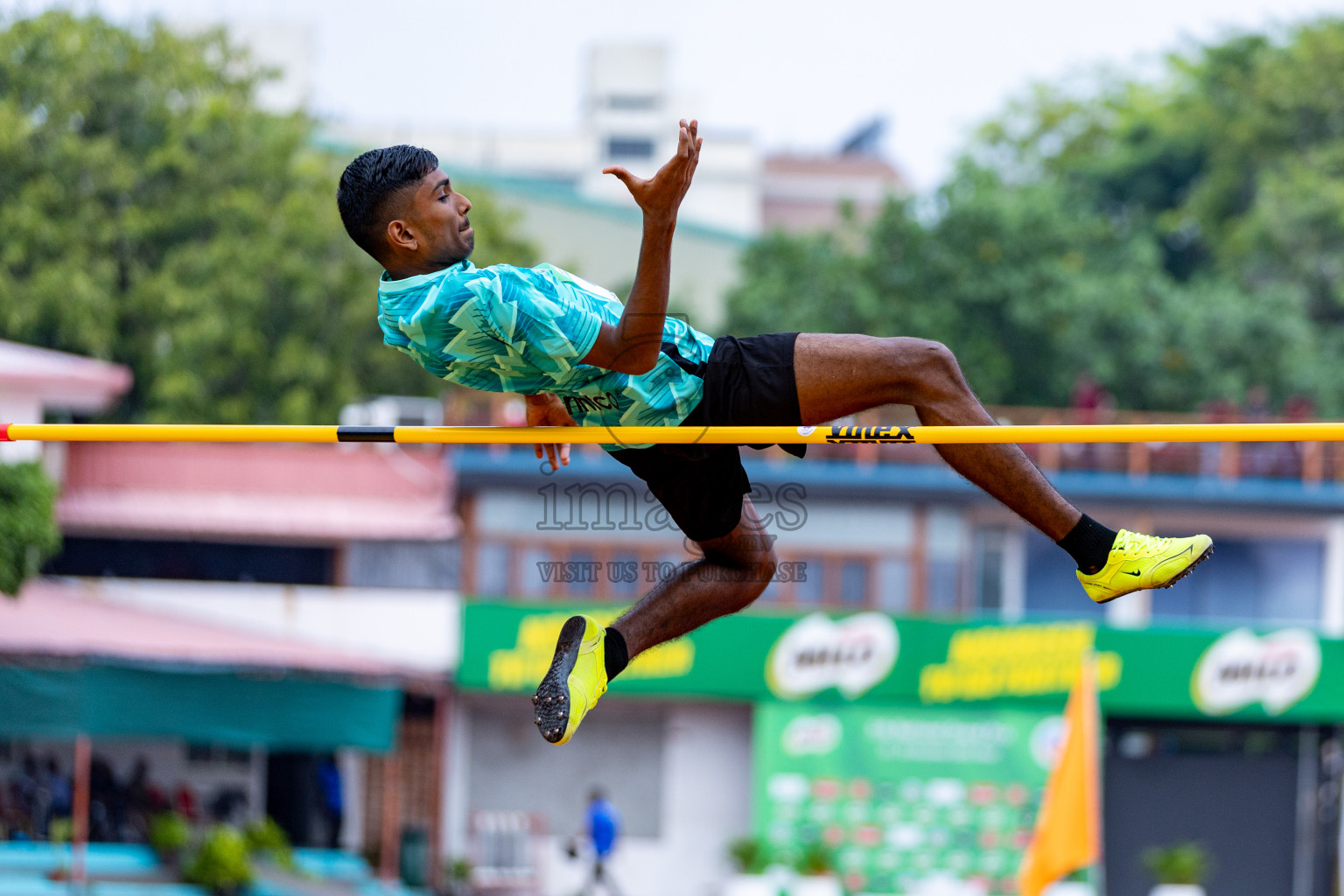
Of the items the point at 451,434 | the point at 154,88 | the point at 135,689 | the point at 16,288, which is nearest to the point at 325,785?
the point at 135,689

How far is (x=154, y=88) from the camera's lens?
2017 cm

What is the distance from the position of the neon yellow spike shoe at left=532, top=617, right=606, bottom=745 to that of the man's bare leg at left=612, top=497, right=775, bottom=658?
154mm

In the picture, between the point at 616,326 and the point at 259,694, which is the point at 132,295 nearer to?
the point at 259,694

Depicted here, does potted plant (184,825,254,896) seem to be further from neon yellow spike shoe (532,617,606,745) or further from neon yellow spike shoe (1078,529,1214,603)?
neon yellow spike shoe (1078,529,1214,603)

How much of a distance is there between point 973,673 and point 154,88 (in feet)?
37.0

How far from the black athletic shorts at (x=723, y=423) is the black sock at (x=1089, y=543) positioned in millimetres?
697

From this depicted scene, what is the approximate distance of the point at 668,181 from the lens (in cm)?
366

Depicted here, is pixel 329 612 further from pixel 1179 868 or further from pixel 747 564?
pixel 747 564

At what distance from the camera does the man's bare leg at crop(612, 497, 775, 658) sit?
4598 millimetres

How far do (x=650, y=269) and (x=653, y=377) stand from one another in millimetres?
472

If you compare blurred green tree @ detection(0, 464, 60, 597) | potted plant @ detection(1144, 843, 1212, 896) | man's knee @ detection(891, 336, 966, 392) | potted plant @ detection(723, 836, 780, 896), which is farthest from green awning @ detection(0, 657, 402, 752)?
man's knee @ detection(891, 336, 966, 392)

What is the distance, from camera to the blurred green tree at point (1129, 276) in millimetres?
23000

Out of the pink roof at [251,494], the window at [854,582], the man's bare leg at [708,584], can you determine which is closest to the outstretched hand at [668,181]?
the man's bare leg at [708,584]

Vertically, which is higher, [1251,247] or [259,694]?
[1251,247]
